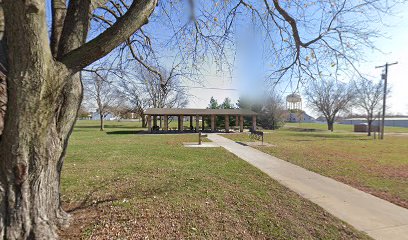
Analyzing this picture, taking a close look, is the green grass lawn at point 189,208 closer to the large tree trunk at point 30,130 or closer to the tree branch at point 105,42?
the large tree trunk at point 30,130

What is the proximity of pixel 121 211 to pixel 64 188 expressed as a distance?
94.9 inches

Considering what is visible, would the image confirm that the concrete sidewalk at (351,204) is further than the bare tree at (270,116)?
No

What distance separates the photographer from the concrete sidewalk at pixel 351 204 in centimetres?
391

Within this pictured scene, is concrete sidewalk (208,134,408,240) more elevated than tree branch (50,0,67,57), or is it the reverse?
tree branch (50,0,67,57)

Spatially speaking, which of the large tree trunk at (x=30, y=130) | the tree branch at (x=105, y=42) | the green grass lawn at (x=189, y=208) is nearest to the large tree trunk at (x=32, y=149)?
the large tree trunk at (x=30, y=130)

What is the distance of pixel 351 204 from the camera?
5039 millimetres

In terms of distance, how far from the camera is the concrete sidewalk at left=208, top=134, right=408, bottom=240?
3.91 meters

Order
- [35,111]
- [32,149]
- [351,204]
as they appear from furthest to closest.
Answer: [351,204] → [32,149] → [35,111]

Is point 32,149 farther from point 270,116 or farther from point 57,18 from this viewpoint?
point 270,116

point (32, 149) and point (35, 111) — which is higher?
point (35, 111)

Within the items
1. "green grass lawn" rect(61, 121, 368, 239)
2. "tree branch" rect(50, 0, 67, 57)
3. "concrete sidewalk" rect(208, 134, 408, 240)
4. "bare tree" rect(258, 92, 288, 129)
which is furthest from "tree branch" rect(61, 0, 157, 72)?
"bare tree" rect(258, 92, 288, 129)

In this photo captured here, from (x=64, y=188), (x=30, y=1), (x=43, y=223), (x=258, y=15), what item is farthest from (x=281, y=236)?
(x=64, y=188)

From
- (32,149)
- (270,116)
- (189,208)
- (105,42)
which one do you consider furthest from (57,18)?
(270,116)

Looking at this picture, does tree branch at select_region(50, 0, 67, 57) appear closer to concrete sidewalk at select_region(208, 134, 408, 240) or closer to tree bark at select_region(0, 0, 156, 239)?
tree bark at select_region(0, 0, 156, 239)
